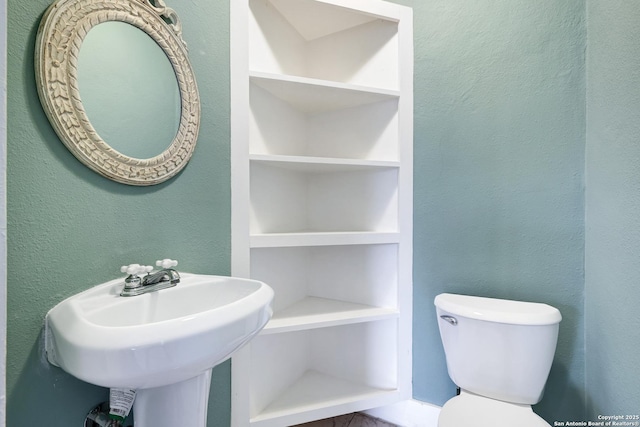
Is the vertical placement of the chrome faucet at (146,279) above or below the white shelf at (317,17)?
below

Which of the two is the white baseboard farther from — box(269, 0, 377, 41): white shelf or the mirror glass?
box(269, 0, 377, 41): white shelf

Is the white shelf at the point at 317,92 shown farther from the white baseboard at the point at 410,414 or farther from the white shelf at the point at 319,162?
the white baseboard at the point at 410,414

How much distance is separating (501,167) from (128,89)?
4.83ft

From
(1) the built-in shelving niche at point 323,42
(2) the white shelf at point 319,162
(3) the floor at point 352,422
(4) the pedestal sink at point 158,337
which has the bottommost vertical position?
(3) the floor at point 352,422

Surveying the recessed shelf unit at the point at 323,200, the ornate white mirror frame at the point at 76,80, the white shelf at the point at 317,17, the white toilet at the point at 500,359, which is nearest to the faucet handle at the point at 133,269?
the ornate white mirror frame at the point at 76,80

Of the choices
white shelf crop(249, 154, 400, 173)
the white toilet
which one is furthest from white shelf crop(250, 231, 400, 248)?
the white toilet

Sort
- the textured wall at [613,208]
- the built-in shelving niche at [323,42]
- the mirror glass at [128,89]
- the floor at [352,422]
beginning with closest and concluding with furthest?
the mirror glass at [128,89] → the textured wall at [613,208] → the built-in shelving niche at [323,42] → the floor at [352,422]

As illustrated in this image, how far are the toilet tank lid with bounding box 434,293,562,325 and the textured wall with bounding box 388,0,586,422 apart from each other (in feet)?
0.34

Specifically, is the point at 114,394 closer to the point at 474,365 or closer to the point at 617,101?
the point at 474,365

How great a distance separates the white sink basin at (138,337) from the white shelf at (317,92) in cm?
89

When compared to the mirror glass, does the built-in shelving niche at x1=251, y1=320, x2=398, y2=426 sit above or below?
below

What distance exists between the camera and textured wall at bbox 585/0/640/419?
41.1 inches

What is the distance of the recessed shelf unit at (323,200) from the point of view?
1269 millimetres

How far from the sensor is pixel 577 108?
132 cm
